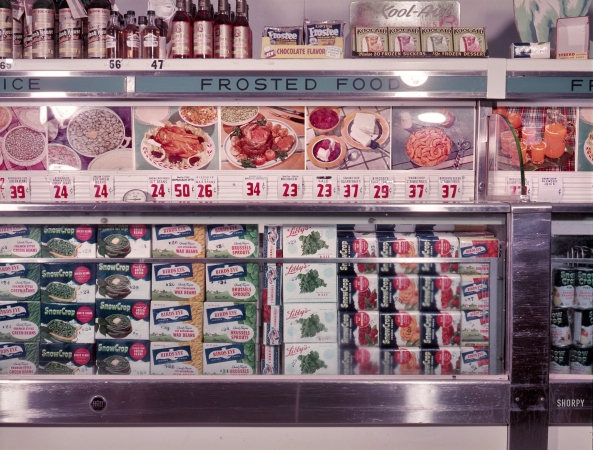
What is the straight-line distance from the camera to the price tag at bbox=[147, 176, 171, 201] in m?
3.15

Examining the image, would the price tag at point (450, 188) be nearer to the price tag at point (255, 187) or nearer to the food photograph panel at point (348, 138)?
the food photograph panel at point (348, 138)

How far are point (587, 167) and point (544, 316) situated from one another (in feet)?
3.66

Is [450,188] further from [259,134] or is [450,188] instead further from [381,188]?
[259,134]

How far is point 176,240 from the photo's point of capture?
2.71 metres

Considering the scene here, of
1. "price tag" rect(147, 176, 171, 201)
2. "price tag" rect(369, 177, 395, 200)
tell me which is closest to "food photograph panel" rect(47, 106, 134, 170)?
"price tag" rect(147, 176, 171, 201)

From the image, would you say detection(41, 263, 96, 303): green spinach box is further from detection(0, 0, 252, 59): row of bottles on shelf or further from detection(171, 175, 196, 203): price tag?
detection(0, 0, 252, 59): row of bottles on shelf

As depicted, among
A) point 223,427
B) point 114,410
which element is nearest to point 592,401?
point 223,427

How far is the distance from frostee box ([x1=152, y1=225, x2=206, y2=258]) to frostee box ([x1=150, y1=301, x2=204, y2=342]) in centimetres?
24

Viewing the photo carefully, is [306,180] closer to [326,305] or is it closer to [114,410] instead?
[326,305]

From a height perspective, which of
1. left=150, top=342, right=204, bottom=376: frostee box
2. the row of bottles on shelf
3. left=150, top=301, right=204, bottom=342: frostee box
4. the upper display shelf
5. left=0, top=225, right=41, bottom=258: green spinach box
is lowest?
left=150, top=342, right=204, bottom=376: frostee box

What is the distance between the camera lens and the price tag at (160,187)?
3154 millimetres

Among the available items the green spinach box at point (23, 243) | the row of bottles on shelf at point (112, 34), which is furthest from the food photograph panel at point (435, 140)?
the green spinach box at point (23, 243)

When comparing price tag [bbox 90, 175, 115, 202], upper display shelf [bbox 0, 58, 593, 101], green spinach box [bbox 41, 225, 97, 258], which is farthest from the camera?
price tag [bbox 90, 175, 115, 202]

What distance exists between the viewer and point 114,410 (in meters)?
2.56
